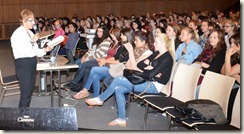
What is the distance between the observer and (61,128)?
91.0 inches

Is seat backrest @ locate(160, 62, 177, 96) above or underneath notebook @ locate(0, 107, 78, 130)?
underneath

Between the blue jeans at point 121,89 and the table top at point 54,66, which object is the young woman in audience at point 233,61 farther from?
the table top at point 54,66

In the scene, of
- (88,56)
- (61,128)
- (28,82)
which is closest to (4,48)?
(88,56)

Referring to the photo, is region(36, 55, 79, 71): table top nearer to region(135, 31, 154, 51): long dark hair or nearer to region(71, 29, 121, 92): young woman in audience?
region(71, 29, 121, 92): young woman in audience

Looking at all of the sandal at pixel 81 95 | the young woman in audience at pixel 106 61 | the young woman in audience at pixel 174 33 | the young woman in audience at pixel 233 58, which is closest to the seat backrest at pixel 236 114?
the young woman in audience at pixel 233 58

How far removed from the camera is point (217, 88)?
4.10 meters

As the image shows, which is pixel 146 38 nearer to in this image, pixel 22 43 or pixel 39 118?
pixel 22 43

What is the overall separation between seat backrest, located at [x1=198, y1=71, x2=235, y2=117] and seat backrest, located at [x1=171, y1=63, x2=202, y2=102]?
0.20 m

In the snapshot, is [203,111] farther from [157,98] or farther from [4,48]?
[4,48]

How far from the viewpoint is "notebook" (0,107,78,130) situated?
2307 millimetres

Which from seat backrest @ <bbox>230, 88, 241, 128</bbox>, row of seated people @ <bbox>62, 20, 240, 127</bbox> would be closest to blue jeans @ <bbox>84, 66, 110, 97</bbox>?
row of seated people @ <bbox>62, 20, 240, 127</bbox>

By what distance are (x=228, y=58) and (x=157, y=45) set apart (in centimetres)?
89

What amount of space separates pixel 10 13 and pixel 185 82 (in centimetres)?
1306

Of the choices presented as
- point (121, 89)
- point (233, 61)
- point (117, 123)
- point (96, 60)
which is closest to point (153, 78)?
point (121, 89)
